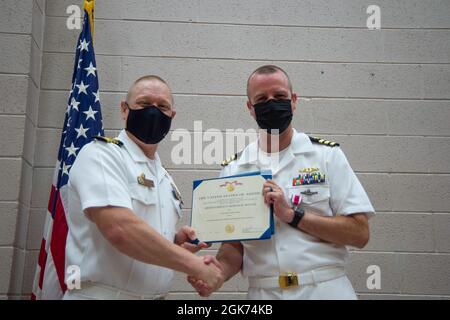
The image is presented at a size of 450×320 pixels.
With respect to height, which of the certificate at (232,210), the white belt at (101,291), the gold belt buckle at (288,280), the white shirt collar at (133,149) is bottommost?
the white belt at (101,291)

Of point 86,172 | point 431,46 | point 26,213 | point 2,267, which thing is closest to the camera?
point 86,172

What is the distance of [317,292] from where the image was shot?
69.1 inches

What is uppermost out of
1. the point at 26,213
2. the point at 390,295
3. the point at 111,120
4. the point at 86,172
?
the point at 111,120

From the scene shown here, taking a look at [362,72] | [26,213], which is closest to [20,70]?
[26,213]

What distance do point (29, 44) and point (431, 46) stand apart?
3113 millimetres

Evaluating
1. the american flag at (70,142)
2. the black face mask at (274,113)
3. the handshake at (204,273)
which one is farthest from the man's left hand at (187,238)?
the american flag at (70,142)

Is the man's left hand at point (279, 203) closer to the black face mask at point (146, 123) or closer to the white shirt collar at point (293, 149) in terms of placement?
→ the white shirt collar at point (293, 149)

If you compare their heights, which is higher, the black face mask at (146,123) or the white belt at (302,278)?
the black face mask at (146,123)

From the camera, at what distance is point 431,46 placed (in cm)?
333

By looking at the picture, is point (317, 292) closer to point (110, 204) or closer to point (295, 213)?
point (295, 213)

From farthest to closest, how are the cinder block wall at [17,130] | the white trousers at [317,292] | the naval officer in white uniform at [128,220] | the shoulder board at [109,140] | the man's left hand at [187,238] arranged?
the cinder block wall at [17,130] → the man's left hand at [187,238] → the shoulder board at [109,140] → the white trousers at [317,292] → the naval officer in white uniform at [128,220]

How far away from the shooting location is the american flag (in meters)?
2.50

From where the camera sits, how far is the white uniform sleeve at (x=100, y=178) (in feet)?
5.43

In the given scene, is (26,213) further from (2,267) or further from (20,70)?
(20,70)
